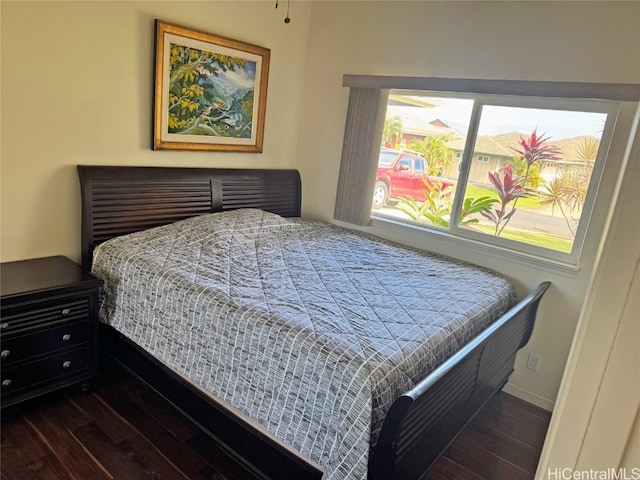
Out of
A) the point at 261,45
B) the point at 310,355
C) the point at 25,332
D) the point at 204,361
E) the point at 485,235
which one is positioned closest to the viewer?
the point at 310,355

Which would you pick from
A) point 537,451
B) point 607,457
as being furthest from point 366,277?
point 607,457

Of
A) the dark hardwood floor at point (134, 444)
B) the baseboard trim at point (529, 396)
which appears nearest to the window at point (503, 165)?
the baseboard trim at point (529, 396)

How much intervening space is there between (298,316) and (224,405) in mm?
525

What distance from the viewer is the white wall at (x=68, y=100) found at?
7.39 ft

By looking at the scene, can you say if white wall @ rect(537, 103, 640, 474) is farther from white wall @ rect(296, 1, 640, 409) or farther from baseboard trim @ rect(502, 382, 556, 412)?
baseboard trim @ rect(502, 382, 556, 412)

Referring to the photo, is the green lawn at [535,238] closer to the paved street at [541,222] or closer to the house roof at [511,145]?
the paved street at [541,222]

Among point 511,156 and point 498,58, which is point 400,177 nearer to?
point 511,156

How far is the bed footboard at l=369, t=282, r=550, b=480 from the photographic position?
4.65ft

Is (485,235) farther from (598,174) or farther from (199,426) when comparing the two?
(199,426)

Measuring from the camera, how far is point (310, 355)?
1585mm

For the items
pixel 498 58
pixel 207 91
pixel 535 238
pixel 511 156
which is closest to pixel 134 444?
pixel 207 91

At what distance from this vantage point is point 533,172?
2.83 meters

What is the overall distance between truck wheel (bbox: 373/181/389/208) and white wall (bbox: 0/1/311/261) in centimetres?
157

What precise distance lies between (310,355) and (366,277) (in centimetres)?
99
